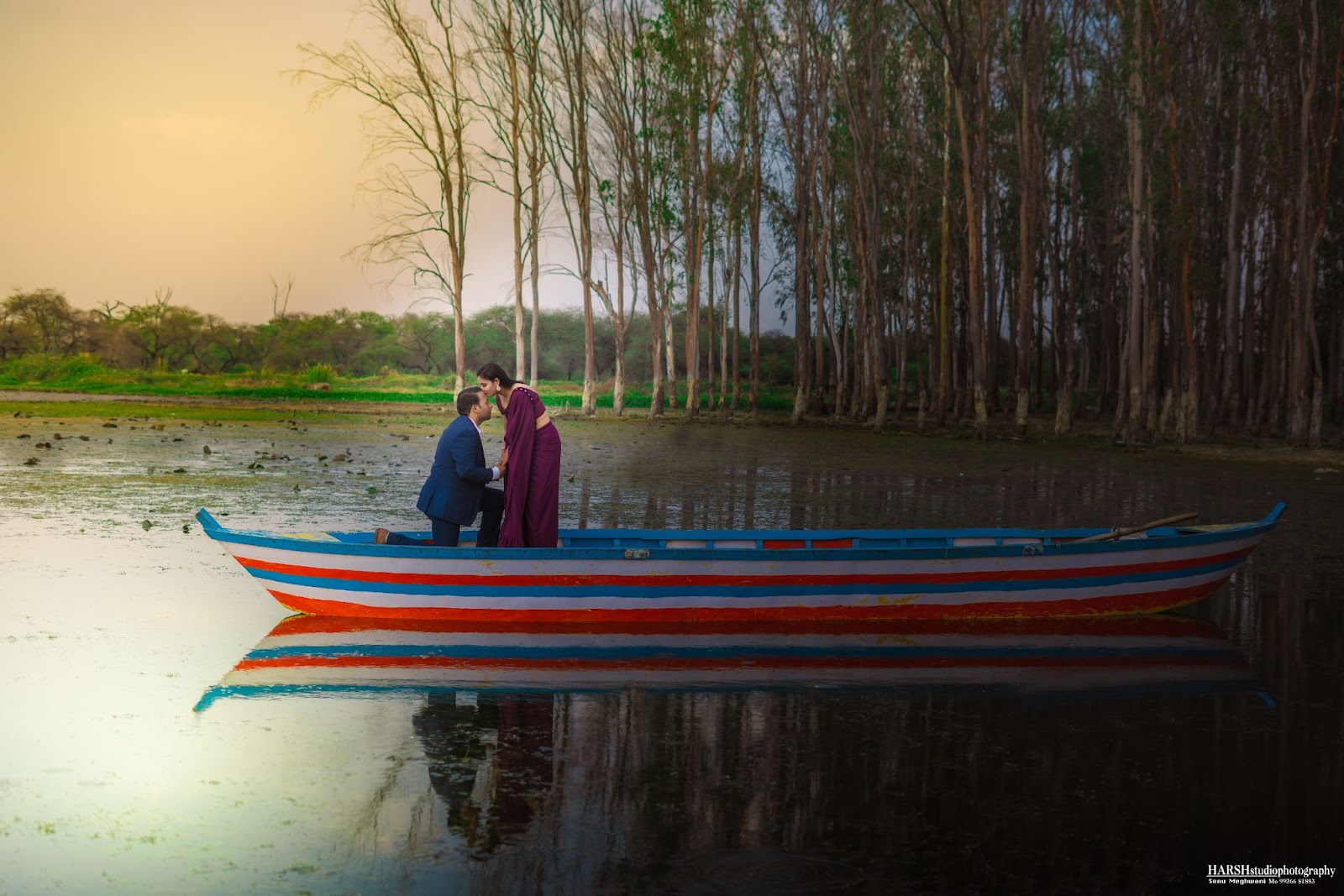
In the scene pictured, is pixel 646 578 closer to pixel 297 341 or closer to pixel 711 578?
pixel 711 578

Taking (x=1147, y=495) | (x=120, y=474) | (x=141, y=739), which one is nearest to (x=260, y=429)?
(x=120, y=474)

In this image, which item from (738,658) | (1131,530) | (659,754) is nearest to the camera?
(659,754)

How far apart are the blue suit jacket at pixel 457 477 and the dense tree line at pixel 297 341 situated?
2147 inches

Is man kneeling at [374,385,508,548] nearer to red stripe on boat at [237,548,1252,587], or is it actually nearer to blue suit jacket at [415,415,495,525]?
blue suit jacket at [415,415,495,525]

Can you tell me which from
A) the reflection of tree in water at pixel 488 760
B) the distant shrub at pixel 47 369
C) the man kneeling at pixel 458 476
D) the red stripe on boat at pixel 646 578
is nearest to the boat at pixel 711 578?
the red stripe on boat at pixel 646 578

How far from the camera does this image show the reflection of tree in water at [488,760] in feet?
16.5

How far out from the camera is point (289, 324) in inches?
3238

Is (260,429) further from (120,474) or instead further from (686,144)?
(686,144)

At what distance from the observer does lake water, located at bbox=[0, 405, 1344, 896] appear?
4.62m

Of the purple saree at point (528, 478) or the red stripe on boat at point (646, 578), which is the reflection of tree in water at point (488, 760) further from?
the purple saree at point (528, 478)

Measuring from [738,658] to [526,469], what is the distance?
2328 mm

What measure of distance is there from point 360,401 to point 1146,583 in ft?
155

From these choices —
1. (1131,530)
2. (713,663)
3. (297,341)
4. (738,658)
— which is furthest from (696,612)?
(297,341)

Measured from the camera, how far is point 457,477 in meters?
9.69
